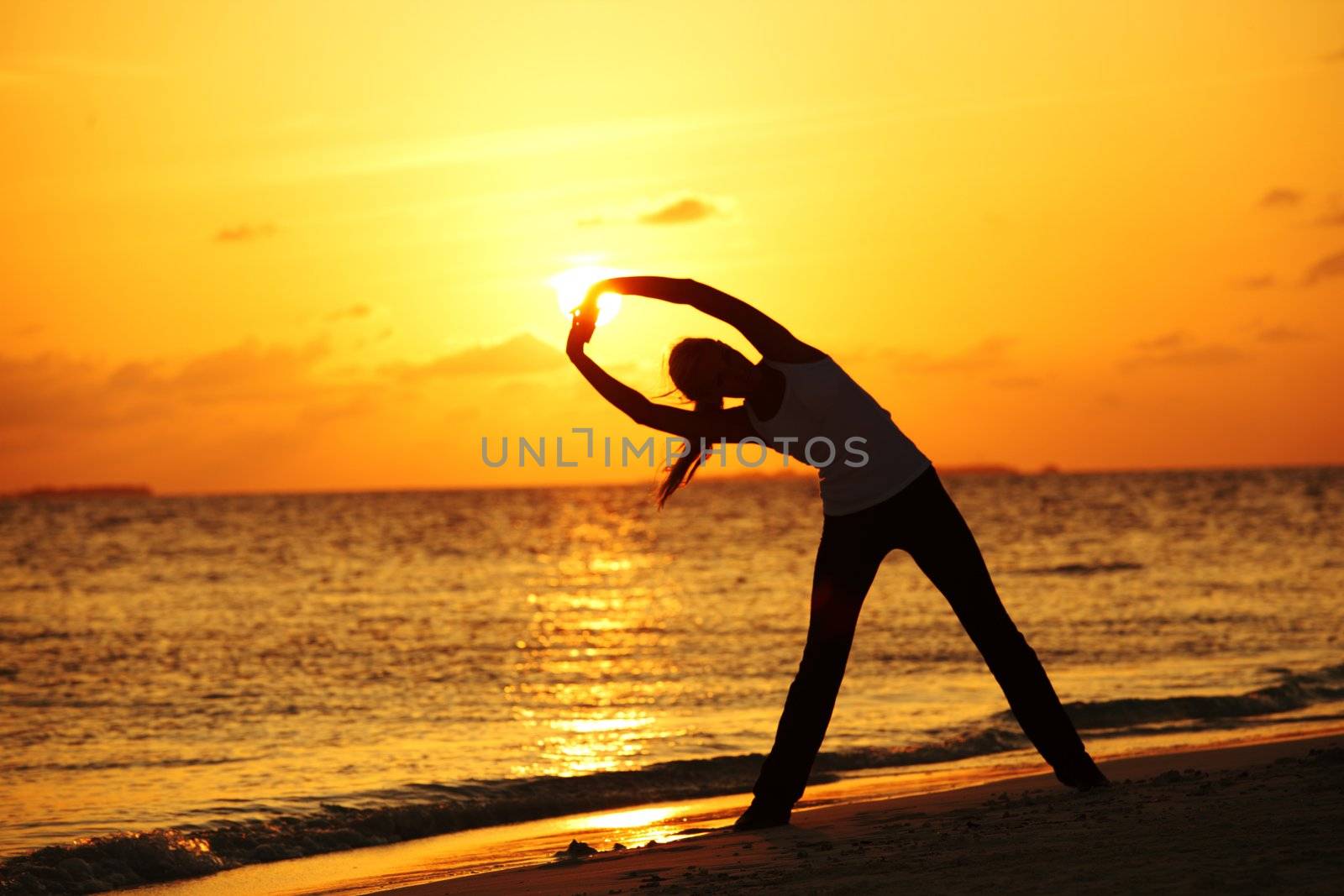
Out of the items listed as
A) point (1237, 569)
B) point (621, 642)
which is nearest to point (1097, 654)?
point (621, 642)

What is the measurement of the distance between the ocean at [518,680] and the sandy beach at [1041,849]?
2529 millimetres

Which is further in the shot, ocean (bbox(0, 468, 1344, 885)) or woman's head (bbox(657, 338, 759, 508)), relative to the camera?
ocean (bbox(0, 468, 1344, 885))

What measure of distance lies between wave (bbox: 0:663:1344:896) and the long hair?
146 inches

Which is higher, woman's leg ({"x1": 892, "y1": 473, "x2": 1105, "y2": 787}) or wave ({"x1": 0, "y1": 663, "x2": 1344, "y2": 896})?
woman's leg ({"x1": 892, "y1": 473, "x2": 1105, "y2": 787})

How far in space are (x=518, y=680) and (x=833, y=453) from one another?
31.1ft

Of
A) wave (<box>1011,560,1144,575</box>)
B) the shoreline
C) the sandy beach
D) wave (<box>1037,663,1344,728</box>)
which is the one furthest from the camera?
wave (<box>1011,560,1144,575</box>)

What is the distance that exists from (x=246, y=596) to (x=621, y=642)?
424 inches

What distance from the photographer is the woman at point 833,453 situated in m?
5.47

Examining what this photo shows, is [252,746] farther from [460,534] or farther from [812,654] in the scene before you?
[460,534]

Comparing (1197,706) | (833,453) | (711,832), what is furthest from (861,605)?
(1197,706)

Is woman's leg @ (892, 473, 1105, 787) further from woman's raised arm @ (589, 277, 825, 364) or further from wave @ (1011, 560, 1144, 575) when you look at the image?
wave @ (1011, 560, 1144, 575)

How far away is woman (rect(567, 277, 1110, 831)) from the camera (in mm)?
5473

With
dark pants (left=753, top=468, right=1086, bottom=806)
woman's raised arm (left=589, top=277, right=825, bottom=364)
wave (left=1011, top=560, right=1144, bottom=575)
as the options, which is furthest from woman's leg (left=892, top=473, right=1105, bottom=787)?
wave (left=1011, top=560, right=1144, bottom=575)

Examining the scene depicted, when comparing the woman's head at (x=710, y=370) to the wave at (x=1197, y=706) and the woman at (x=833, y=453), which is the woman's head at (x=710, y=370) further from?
the wave at (x=1197, y=706)
